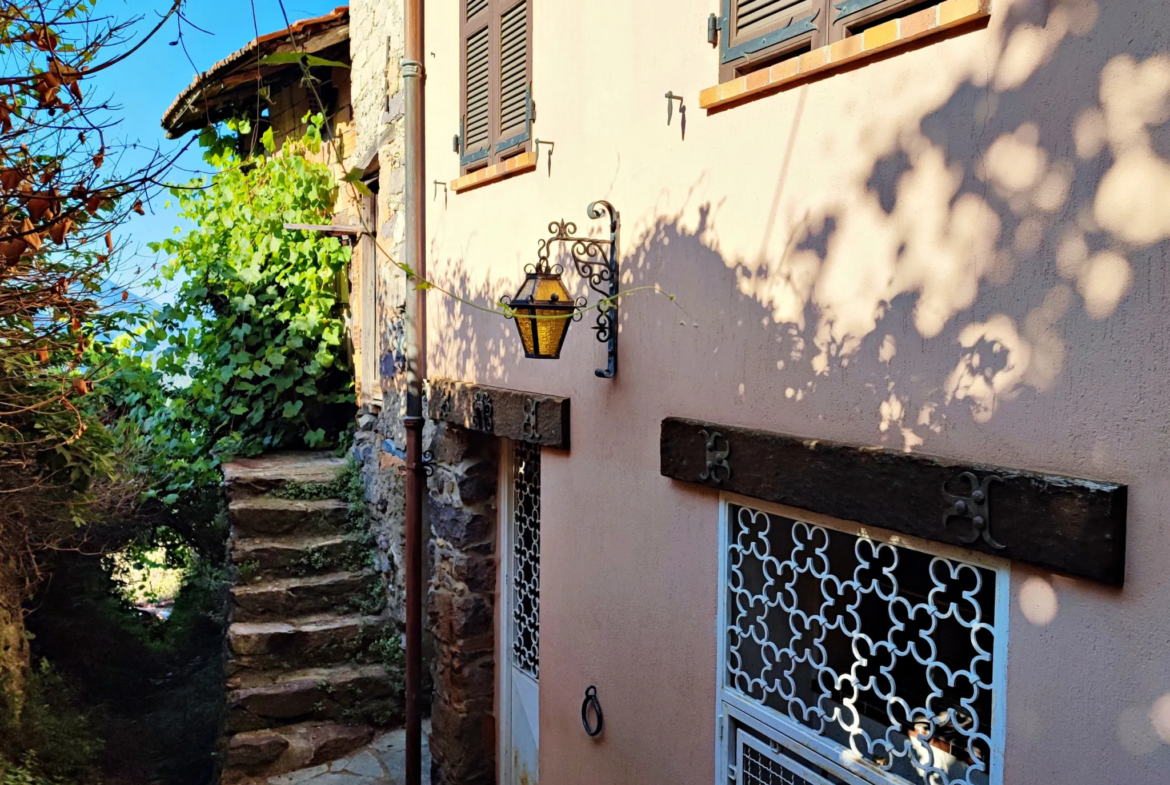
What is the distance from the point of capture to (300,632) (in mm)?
5930

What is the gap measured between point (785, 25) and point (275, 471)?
5876 mm

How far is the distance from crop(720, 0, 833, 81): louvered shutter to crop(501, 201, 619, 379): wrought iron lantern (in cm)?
84

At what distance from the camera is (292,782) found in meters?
5.22

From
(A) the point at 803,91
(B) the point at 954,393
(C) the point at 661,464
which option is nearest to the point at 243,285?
(C) the point at 661,464

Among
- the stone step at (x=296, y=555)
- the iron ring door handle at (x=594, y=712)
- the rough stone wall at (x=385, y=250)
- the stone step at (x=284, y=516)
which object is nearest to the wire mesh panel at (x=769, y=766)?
the iron ring door handle at (x=594, y=712)

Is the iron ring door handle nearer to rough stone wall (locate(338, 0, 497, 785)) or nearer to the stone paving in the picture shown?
rough stone wall (locate(338, 0, 497, 785))

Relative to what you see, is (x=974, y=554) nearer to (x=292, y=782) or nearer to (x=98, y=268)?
(x=98, y=268)

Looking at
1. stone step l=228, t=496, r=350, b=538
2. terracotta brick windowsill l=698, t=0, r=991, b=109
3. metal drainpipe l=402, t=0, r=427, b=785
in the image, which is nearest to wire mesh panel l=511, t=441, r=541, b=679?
metal drainpipe l=402, t=0, r=427, b=785

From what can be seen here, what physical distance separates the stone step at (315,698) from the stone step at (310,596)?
490 mm

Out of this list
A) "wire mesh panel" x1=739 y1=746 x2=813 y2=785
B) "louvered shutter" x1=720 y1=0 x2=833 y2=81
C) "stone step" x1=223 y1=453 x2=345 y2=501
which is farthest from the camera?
"stone step" x1=223 y1=453 x2=345 y2=501

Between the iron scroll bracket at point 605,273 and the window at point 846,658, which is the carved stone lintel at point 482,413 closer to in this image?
the iron scroll bracket at point 605,273

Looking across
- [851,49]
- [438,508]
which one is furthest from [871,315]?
[438,508]

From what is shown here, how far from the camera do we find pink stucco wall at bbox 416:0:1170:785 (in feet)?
5.84

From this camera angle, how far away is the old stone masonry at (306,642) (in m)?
5.39
